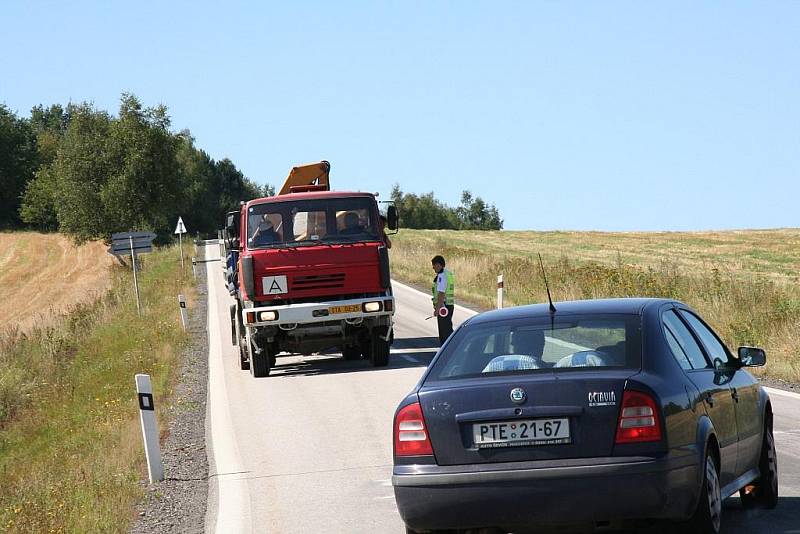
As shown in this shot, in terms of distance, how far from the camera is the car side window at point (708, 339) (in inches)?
296

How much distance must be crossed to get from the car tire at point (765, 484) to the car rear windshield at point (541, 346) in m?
1.62

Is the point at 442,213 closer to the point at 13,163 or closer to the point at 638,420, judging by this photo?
the point at 13,163

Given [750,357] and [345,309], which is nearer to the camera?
[750,357]

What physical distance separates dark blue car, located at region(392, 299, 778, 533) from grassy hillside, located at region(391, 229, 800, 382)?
8.82 m

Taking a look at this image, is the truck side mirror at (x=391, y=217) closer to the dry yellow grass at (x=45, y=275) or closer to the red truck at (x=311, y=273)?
the red truck at (x=311, y=273)

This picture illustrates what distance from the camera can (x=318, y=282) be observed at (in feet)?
59.7

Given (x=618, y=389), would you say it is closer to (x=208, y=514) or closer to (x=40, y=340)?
(x=208, y=514)

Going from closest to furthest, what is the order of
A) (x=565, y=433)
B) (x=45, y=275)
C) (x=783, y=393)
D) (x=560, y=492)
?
(x=560, y=492) < (x=565, y=433) < (x=783, y=393) < (x=45, y=275)

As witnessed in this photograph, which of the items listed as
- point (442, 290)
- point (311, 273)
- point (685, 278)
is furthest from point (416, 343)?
point (685, 278)

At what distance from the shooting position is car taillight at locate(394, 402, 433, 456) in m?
6.21

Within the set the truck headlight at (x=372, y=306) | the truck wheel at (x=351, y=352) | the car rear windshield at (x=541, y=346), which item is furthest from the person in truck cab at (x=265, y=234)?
the car rear windshield at (x=541, y=346)

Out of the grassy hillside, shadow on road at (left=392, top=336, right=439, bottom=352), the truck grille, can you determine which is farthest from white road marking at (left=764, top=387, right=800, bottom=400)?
shadow on road at (left=392, top=336, right=439, bottom=352)

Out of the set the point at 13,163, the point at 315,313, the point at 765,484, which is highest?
the point at 13,163

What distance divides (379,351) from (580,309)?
39.6 ft
